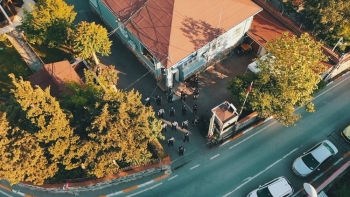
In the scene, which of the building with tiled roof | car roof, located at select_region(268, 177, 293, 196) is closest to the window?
the building with tiled roof

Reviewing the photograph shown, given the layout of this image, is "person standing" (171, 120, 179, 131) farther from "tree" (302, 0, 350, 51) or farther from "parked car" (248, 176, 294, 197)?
"tree" (302, 0, 350, 51)

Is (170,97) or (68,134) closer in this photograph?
(68,134)

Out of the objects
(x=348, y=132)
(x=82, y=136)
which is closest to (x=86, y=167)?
(x=82, y=136)

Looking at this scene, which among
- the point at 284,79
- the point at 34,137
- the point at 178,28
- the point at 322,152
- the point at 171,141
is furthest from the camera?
the point at 178,28

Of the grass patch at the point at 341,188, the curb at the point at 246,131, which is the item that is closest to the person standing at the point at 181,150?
the curb at the point at 246,131

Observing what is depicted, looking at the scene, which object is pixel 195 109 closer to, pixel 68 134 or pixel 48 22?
pixel 68 134

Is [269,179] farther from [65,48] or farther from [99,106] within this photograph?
[65,48]

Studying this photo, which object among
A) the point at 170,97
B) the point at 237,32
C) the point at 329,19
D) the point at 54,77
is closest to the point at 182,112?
the point at 170,97
